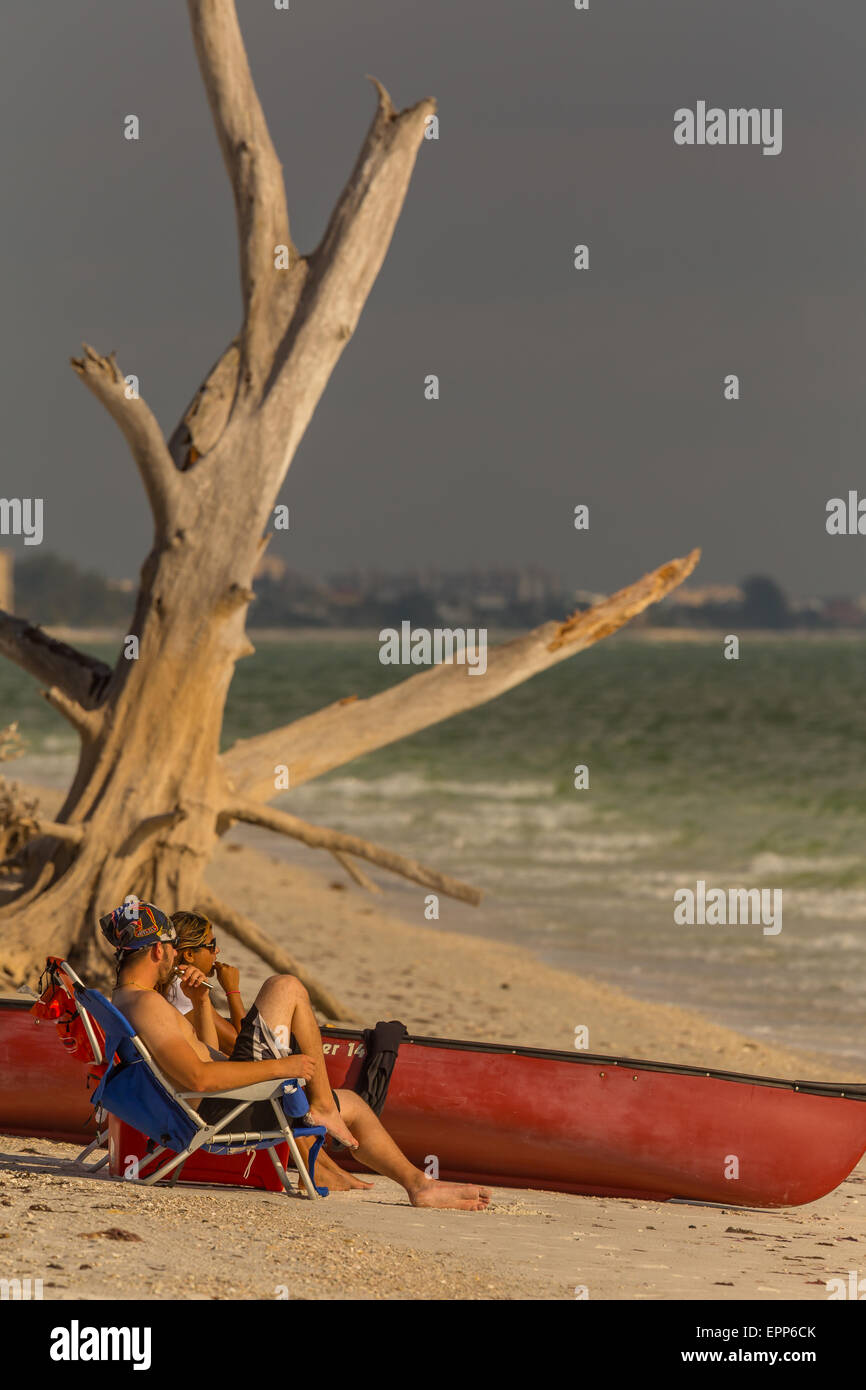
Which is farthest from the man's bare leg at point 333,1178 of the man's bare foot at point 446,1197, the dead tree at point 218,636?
the dead tree at point 218,636

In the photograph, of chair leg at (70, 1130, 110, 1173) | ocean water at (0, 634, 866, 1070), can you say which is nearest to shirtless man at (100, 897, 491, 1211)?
chair leg at (70, 1130, 110, 1173)

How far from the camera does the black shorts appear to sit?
528 cm

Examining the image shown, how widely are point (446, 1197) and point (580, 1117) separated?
830 mm

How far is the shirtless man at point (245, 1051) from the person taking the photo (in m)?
5.22

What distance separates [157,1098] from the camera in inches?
206

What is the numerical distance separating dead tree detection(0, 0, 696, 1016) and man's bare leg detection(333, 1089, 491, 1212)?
3.07 metres

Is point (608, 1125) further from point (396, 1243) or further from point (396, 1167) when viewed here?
point (396, 1243)

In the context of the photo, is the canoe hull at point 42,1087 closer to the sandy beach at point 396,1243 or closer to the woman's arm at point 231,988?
the sandy beach at point 396,1243

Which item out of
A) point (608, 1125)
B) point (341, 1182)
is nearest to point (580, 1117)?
point (608, 1125)

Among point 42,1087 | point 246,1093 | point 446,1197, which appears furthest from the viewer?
point 42,1087

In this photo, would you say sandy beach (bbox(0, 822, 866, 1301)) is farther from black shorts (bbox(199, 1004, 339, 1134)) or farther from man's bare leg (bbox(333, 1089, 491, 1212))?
black shorts (bbox(199, 1004, 339, 1134))
